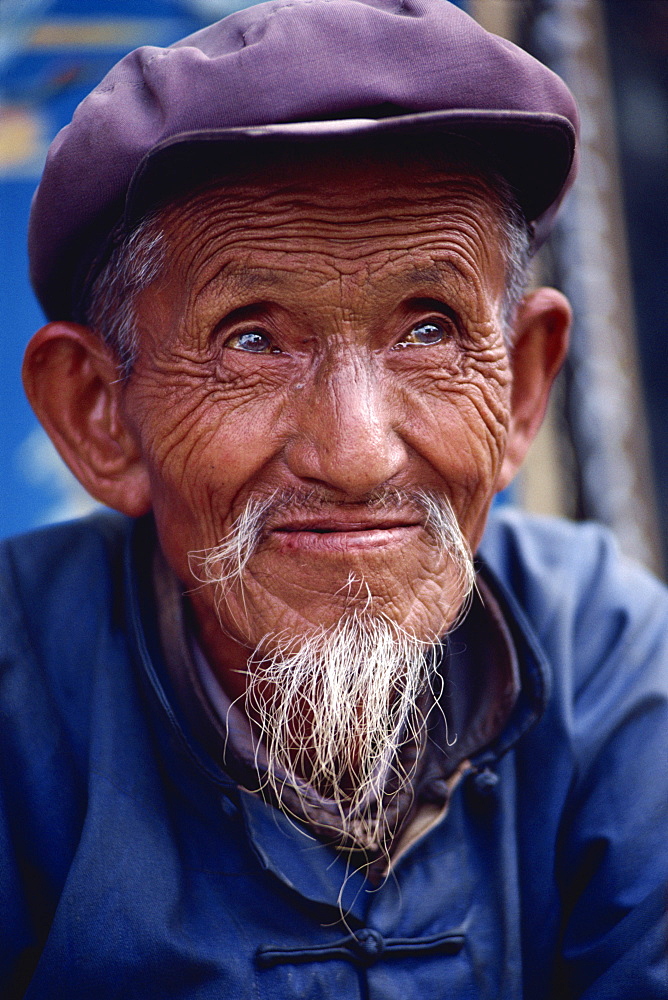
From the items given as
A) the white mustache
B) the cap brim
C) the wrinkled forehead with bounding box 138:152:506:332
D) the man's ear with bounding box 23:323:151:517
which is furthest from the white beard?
the cap brim

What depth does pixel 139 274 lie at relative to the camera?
65.4 inches

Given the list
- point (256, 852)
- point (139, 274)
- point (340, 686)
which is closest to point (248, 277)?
point (139, 274)

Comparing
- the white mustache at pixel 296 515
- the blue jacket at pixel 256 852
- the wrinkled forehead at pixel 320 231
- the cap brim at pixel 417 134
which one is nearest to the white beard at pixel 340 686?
the white mustache at pixel 296 515

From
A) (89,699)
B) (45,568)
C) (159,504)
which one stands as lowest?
(89,699)

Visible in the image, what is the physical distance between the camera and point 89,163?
5.18 ft

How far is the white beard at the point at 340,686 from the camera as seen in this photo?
162cm

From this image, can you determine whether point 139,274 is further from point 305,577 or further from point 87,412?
point 305,577

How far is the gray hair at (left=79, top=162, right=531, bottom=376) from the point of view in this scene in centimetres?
163

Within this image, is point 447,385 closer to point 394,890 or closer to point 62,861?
point 394,890

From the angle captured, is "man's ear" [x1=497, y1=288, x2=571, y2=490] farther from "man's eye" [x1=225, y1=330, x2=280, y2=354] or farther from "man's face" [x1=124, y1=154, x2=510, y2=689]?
"man's eye" [x1=225, y1=330, x2=280, y2=354]

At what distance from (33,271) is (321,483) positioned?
81cm

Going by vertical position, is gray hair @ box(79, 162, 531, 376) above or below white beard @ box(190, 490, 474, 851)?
above

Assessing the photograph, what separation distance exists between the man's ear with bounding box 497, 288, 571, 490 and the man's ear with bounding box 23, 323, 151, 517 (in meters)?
0.82

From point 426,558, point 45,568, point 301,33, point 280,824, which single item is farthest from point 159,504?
point 301,33
